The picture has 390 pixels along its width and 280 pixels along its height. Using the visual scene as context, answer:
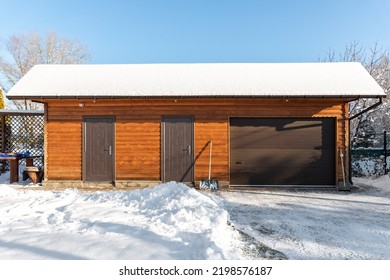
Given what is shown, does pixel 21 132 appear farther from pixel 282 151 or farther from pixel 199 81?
pixel 282 151

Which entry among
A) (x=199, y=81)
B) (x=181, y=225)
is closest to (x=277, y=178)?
(x=199, y=81)

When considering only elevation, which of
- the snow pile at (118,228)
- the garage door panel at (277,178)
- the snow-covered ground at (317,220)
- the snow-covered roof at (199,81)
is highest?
the snow-covered roof at (199,81)

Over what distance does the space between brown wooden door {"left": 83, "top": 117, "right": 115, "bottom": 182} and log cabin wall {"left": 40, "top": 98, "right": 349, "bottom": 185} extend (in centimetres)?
19

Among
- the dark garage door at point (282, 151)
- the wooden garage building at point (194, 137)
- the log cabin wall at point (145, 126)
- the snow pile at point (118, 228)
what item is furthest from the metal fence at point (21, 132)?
the dark garage door at point (282, 151)

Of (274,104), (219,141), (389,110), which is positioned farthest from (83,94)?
(389,110)

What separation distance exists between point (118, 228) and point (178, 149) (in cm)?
407

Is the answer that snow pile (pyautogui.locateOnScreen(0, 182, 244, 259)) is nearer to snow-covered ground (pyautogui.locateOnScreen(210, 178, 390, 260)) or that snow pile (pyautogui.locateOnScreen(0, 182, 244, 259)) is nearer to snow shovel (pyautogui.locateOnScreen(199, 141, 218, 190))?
snow-covered ground (pyautogui.locateOnScreen(210, 178, 390, 260))

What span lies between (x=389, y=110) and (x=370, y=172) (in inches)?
273

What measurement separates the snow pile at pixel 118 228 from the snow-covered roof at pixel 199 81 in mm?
3315

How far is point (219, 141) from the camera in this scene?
747 centimetres

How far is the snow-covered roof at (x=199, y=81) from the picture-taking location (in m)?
7.04

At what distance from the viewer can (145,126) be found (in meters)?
7.49

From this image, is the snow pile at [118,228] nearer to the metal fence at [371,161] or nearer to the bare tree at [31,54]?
the metal fence at [371,161]
